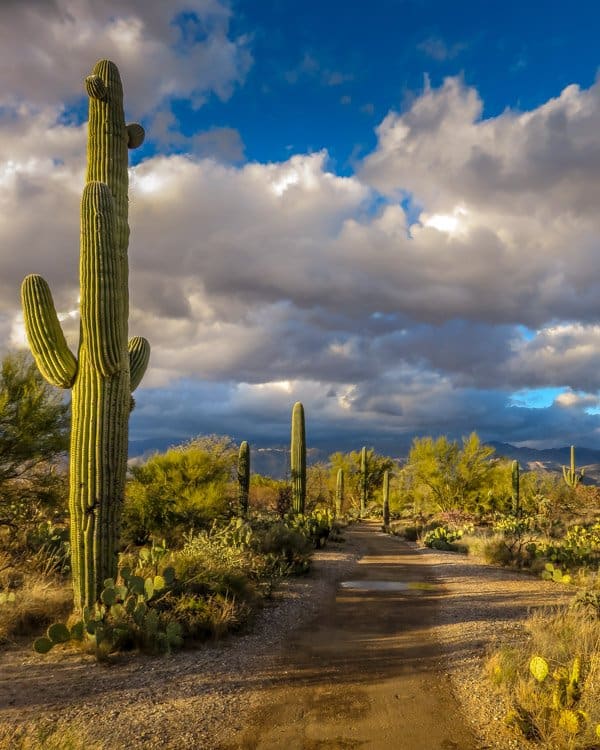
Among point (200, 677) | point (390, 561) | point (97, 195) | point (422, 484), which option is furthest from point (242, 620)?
point (422, 484)

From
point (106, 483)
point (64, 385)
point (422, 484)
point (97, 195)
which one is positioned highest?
point (97, 195)

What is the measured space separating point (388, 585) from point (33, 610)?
7.13 metres

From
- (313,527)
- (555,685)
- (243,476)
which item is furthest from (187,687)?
(243,476)

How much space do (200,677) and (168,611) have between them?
1.70m

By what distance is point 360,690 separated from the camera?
614 cm

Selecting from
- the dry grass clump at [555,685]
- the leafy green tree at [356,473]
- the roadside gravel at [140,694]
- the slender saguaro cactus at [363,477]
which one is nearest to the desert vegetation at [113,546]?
the dry grass clump at [555,685]

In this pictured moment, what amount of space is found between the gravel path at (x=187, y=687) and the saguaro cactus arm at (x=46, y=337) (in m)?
3.67

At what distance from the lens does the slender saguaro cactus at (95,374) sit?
787 cm

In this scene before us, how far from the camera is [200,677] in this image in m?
6.38

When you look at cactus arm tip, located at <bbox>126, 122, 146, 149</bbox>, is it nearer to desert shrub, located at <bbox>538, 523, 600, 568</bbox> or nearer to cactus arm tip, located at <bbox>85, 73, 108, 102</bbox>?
cactus arm tip, located at <bbox>85, 73, 108, 102</bbox>

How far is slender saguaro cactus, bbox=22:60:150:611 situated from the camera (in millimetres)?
7867

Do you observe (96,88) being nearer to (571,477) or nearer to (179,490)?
(179,490)

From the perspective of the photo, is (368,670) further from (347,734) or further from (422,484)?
(422,484)

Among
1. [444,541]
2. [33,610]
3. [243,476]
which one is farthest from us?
[444,541]
